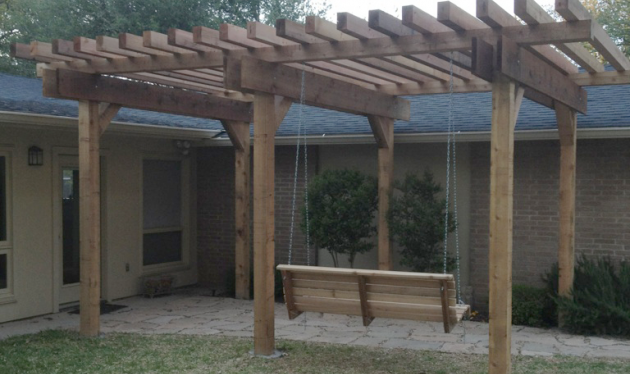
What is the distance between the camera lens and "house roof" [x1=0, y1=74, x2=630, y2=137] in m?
9.46

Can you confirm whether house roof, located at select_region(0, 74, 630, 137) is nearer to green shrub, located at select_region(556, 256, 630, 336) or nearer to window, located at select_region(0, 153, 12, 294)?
Answer: window, located at select_region(0, 153, 12, 294)

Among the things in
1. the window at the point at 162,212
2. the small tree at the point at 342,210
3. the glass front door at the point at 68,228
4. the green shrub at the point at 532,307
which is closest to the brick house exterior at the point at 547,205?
the green shrub at the point at 532,307

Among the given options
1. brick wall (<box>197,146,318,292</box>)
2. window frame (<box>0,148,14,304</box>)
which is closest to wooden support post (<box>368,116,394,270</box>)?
brick wall (<box>197,146,318,292</box>)

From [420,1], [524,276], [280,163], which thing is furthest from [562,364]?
[420,1]

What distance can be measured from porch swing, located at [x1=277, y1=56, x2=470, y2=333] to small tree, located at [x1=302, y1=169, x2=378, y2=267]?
9.64ft

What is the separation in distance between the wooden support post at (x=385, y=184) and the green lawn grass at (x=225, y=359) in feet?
7.78

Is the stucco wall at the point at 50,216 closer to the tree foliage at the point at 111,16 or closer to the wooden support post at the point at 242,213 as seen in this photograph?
the wooden support post at the point at 242,213

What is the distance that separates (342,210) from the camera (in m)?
10.1

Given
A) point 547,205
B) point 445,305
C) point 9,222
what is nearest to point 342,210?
point 547,205

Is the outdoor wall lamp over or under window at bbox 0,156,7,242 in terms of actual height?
over

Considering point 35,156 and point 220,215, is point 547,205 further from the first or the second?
point 35,156

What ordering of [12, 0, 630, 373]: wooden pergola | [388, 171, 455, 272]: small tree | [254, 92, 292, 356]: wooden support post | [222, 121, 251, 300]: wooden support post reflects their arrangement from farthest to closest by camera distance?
[222, 121, 251, 300]: wooden support post
[388, 171, 455, 272]: small tree
[254, 92, 292, 356]: wooden support post
[12, 0, 630, 373]: wooden pergola

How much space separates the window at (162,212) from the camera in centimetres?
1195

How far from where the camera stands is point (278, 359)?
23.8ft
